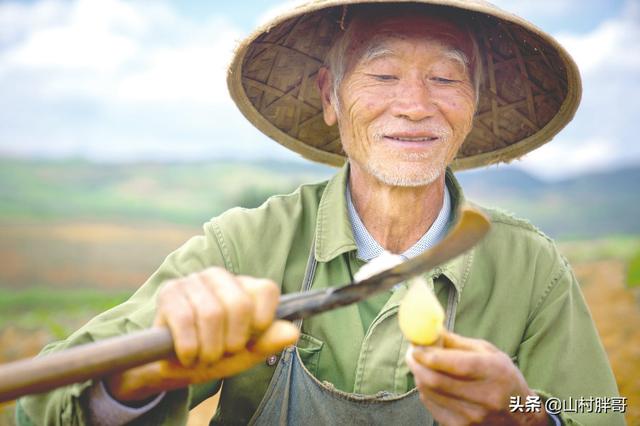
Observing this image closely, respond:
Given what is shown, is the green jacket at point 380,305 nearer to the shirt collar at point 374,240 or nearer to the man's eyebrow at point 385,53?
the shirt collar at point 374,240

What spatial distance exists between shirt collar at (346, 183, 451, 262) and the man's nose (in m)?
0.42

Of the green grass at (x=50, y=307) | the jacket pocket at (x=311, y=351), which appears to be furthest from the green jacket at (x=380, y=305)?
the green grass at (x=50, y=307)

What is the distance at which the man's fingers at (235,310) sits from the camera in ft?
4.76

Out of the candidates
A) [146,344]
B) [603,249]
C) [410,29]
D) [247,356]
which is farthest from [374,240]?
[603,249]

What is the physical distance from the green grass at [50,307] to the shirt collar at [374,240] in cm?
467

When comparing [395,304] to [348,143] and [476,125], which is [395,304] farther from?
[476,125]

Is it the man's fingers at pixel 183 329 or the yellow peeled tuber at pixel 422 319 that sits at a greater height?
the man's fingers at pixel 183 329

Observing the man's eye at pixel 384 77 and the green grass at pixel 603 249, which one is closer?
the man's eye at pixel 384 77

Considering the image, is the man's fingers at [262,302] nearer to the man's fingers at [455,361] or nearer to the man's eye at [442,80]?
the man's fingers at [455,361]

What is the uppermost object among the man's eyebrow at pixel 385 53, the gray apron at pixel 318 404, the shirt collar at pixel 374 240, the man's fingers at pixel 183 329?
the man's eyebrow at pixel 385 53

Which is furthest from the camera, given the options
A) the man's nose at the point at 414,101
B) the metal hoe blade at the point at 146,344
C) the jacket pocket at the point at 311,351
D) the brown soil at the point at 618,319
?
the brown soil at the point at 618,319

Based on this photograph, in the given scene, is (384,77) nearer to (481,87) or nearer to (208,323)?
(481,87)

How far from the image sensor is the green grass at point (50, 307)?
7.14 meters

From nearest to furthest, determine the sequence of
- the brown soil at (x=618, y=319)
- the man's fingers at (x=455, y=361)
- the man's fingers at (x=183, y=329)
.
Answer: the man's fingers at (x=183, y=329) < the man's fingers at (x=455, y=361) < the brown soil at (x=618, y=319)
